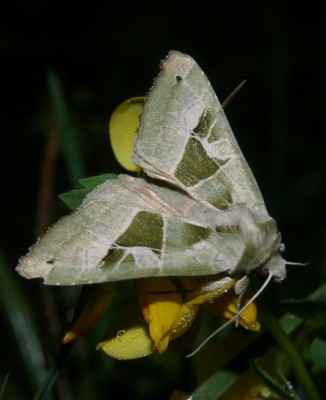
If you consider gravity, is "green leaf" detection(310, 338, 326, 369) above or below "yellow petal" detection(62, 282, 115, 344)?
below

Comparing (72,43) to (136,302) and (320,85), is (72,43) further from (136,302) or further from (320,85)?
(136,302)

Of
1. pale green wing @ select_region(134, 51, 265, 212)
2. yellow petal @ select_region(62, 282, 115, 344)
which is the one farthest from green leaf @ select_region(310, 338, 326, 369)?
yellow petal @ select_region(62, 282, 115, 344)

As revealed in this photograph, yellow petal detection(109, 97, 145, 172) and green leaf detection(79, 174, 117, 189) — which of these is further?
yellow petal detection(109, 97, 145, 172)

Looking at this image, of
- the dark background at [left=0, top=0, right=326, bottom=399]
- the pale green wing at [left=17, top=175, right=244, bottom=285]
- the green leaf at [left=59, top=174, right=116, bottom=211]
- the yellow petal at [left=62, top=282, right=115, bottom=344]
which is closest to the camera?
the pale green wing at [left=17, top=175, right=244, bottom=285]

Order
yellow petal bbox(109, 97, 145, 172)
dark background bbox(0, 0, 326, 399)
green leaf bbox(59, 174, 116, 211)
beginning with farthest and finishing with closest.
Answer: dark background bbox(0, 0, 326, 399), yellow petal bbox(109, 97, 145, 172), green leaf bbox(59, 174, 116, 211)

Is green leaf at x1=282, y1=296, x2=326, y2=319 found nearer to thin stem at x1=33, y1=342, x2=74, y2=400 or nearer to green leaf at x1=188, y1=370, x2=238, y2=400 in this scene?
green leaf at x1=188, y1=370, x2=238, y2=400

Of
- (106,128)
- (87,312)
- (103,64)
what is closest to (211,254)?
(87,312)

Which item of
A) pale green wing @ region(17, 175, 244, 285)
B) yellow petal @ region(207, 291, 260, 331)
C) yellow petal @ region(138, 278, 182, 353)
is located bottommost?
yellow petal @ region(207, 291, 260, 331)
